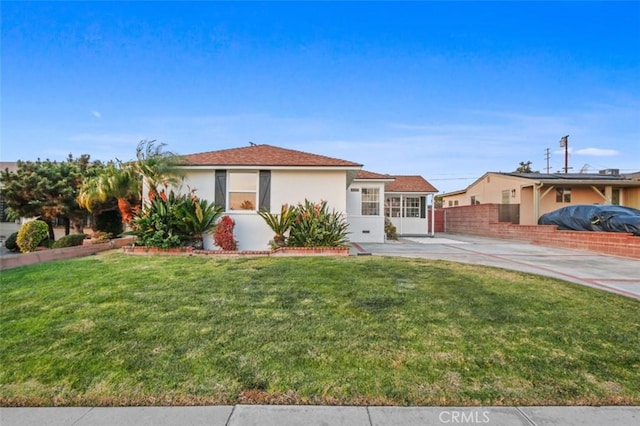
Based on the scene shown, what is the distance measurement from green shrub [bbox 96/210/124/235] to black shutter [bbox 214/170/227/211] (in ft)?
22.5

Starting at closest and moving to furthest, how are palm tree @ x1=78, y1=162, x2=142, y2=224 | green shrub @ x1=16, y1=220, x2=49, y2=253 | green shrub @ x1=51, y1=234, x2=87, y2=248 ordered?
palm tree @ x1=78, y1=162, x2=142, y2=224 < green shrub @ x1=16, y1=220, x2=49, y2=253 < green shrub @ x1=51, y1=234, x2=87, y2=248

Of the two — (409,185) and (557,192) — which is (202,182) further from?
(557,192)

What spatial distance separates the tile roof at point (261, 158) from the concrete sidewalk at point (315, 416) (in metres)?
9.37

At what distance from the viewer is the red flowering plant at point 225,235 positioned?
35.2 feet

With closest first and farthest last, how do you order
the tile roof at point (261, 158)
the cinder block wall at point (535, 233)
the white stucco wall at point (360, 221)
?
the tile roof at point (261, 158) → the cinder block wall at point (535, 233) → the white stucco wall at point (360, 221)

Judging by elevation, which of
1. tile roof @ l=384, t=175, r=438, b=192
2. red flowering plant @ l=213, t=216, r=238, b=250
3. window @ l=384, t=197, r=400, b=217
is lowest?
red flowering plant @ l=213, t=216, r=238, b=250

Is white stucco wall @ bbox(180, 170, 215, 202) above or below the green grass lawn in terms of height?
above

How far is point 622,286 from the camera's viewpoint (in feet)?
22.1

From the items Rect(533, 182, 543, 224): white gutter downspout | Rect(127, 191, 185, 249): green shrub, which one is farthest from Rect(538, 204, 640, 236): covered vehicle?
Rect(127, 191, 185, 249): green shrub

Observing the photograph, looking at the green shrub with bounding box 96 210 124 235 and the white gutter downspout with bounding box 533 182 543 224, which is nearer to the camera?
the green shrub with bounding box 96 210 124 235

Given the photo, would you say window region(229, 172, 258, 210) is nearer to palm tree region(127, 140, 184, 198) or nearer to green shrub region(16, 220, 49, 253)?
palm tree region(127, 140, 184, 198)

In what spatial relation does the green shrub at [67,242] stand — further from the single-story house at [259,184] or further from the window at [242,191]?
the window at [242,191]

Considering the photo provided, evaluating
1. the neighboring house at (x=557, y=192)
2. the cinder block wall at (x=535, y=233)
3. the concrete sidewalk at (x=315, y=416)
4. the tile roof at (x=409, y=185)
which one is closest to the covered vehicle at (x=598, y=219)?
the cinder block wall at (x=535, y=233)

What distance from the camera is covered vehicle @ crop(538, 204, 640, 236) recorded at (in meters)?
12.3
